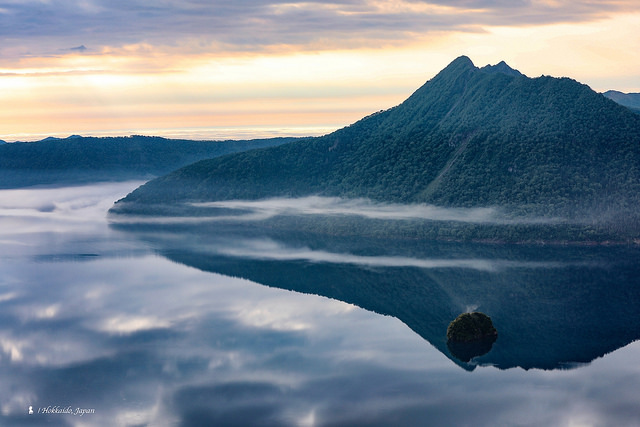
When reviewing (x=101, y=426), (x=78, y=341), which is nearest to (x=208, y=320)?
(x=78, y=341)

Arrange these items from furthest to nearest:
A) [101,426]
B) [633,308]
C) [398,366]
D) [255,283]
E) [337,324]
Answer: [255,283] → [633,308] → [337,324] → [398,366] → [101,426]

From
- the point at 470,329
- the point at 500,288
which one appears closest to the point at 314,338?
the point at 470,329

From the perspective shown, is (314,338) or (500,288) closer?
(314,338)

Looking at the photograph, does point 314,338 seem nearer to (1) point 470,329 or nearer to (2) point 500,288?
(1) point 470,329

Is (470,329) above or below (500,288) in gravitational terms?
above

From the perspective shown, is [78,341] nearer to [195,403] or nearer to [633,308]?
[195,403]
